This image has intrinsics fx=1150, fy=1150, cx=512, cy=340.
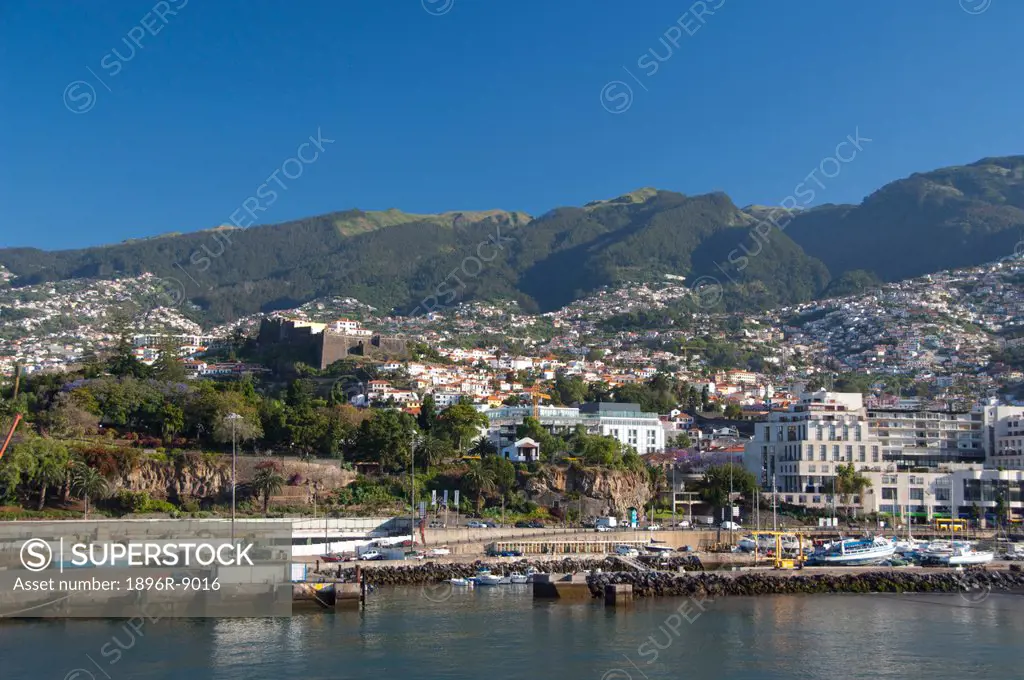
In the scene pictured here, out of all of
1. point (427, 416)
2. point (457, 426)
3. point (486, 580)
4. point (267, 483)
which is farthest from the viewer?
point (427, 416)

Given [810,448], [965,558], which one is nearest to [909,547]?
[965,558]

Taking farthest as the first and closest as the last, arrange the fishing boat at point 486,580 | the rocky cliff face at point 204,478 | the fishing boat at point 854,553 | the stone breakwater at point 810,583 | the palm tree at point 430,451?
the palm tree at point 430,451 → the rocky cliff face at point 204,478 → the fishing boat at point 854,553 → the fishing boat at point 486,580 → the stone breakwater at point 810,583

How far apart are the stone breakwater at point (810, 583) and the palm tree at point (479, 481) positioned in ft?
67.1

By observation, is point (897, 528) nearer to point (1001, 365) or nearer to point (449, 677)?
point (449, 677)

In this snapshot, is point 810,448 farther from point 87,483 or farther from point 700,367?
point 700,367

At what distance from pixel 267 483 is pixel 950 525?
4247 cm

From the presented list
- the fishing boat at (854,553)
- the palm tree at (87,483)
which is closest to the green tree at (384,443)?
the palm tree at (87,483)

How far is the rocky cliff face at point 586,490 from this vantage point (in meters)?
69.6

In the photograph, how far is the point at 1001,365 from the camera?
146 m

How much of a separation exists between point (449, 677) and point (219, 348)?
103736 millimetres

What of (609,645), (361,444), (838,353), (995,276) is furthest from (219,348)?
(995,276)

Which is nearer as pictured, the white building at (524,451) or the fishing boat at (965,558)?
the fishing boat at (965,558)

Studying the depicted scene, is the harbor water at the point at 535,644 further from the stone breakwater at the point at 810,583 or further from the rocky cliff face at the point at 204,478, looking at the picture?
the rocky cliff face at the point at 204,478

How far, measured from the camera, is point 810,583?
47969 millimetres
